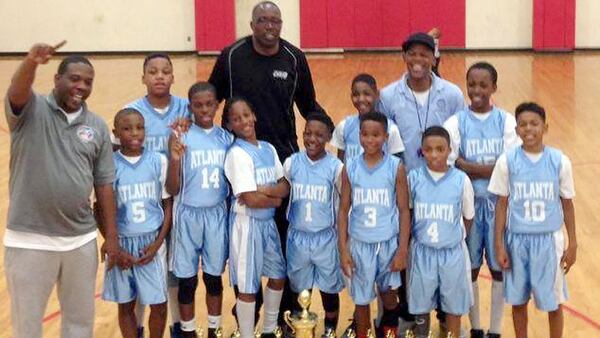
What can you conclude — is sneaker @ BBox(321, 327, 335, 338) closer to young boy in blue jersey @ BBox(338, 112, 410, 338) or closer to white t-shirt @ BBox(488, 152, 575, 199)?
young boy in blue jersey @ BBox(338, 112, 410, 338)

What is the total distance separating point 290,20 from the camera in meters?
18.9

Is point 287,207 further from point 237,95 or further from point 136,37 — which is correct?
point 136,37

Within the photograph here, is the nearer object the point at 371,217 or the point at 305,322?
the point at 305,322

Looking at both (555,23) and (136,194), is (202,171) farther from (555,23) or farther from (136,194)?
(555,23)

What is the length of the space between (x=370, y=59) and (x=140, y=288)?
14.2 metres

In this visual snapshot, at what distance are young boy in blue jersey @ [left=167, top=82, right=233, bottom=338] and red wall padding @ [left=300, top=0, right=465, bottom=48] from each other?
15.0 metres

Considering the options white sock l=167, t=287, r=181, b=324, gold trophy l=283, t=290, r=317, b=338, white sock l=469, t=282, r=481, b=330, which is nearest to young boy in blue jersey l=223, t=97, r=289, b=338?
white sock l=167, t=287, r=181, b=324

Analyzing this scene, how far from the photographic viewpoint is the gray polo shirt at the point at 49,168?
325cm

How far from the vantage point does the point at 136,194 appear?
397 centimetres

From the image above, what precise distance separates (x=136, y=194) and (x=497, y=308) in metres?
1.98

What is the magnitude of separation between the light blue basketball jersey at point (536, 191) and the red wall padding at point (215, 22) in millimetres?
15307

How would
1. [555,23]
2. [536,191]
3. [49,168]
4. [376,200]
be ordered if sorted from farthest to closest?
[555,23] < [376,200] < [536,191] < [49,168]

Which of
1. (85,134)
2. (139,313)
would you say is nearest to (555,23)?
(139,313)

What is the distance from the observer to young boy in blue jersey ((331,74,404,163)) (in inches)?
168
